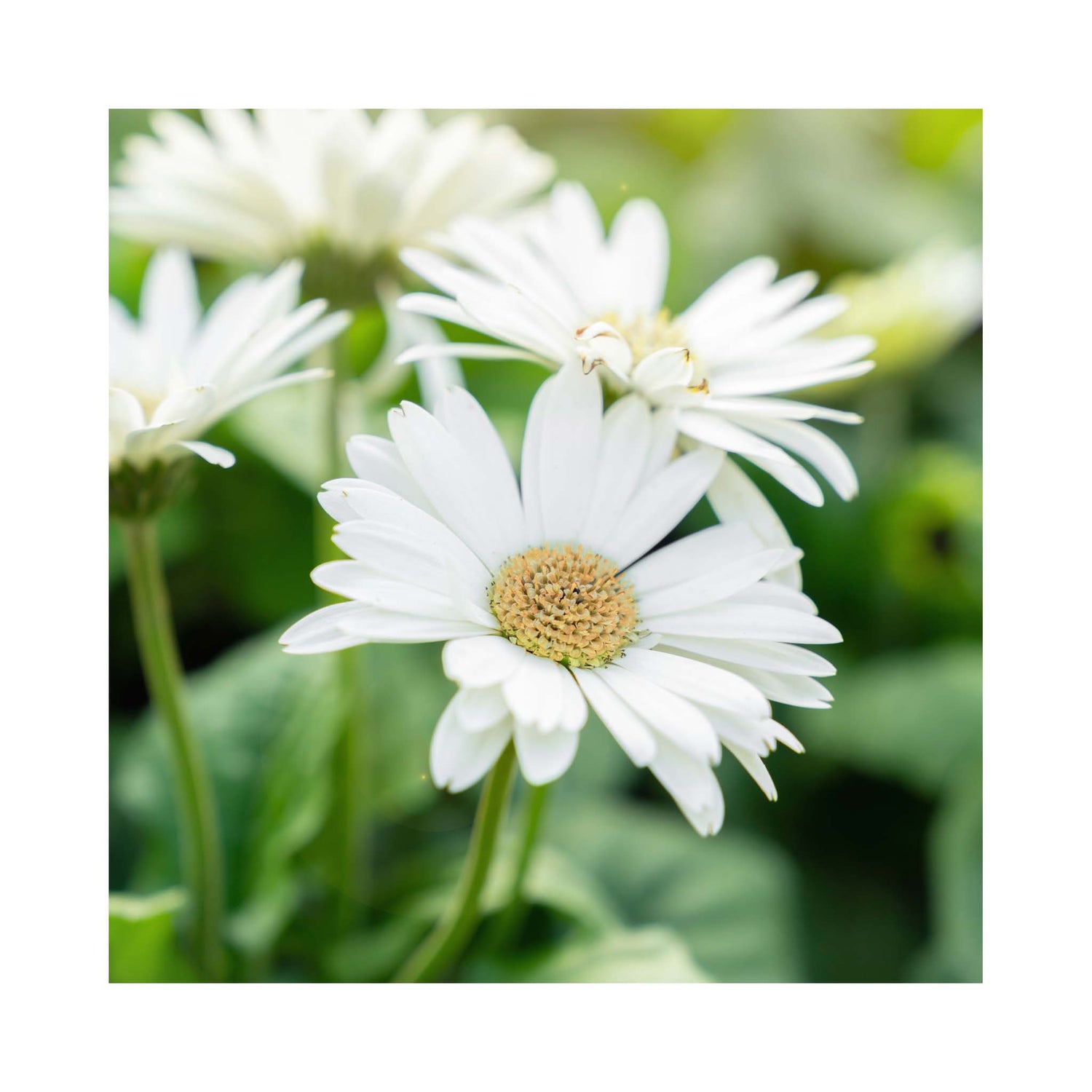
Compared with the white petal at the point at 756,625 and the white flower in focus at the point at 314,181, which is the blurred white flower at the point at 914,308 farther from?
the white petal at the point at 756,625

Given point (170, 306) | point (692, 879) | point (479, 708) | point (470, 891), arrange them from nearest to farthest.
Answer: point (479, 708)
point (470, 891)
point (170, 306)
point (692, 879)

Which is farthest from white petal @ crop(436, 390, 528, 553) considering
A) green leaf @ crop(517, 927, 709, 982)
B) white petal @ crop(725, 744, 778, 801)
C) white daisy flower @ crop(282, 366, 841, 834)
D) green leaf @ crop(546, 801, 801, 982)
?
green leaf @ crop(546, 801, 801, 982)

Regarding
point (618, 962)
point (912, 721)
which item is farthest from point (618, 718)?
point (912, 721)

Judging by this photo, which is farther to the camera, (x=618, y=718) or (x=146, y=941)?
(x=146, y=941)

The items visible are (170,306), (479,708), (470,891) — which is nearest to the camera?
(479,708)

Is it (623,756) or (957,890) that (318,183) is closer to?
(623,756)
